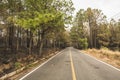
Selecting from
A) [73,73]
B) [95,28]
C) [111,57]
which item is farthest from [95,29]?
[73,73]

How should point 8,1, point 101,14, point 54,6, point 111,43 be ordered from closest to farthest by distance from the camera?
point 8,1 → point 54,6 → point 101,14 → point 111,43

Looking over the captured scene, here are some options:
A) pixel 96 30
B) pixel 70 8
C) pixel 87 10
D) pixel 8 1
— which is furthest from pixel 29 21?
pixel 96 30

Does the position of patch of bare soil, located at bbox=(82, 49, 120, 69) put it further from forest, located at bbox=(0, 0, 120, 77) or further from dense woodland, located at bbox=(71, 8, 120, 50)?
dense woodland, located at bbox=(71, 8, 120, 50)

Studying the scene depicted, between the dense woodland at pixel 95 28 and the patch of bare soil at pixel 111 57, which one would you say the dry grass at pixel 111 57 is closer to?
the patch of bare soil at pixel 111 57

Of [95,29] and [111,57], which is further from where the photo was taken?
[95,29]

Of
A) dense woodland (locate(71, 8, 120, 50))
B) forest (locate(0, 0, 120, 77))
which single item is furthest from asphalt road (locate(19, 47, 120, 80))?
dense woodland (locate(71, 8, 120, 50))

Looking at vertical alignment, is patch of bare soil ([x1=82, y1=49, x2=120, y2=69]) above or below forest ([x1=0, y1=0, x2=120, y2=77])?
below

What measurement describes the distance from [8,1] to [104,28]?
50751 mm

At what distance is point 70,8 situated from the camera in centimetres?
2969

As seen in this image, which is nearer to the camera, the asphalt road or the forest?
the asphalt road

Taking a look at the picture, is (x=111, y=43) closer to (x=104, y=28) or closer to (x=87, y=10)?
(x=104, y=28)

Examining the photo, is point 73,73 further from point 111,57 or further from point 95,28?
point 95,28

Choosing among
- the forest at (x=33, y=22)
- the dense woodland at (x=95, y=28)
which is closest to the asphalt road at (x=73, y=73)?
the forest at (x=33, y=22)

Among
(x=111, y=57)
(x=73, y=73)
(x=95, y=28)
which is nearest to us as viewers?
(x=73, y=73)
